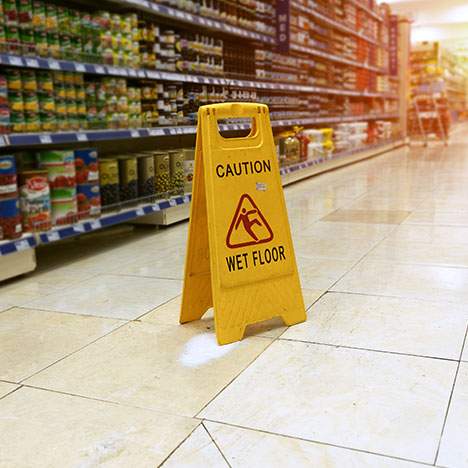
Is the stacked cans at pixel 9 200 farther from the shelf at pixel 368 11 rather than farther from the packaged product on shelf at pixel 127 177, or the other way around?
the shelf at pixel 368 11

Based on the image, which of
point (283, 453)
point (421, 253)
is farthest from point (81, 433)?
point (421, 253)

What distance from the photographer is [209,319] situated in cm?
241

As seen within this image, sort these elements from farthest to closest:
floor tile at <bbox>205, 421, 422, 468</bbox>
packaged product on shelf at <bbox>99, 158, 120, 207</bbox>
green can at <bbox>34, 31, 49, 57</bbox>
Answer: packaged product on shelf at <bbox>99, 158, 120, 207</bbox> < green can at <bbox>34, 31, 49, 57</bbox> < floor tile at <bbox>205, 421, 422, 468</bbox>

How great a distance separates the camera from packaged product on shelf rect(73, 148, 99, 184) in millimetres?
3506

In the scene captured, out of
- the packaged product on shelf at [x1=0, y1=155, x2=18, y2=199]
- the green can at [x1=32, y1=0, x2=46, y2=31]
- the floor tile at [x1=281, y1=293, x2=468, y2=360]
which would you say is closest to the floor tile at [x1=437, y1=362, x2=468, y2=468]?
the floor tile at [x1=281, y1=293, x2=468, y2=360]

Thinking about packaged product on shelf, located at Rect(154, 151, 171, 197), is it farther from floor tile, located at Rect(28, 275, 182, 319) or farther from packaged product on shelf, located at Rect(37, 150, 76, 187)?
floor tile, located at Rect(28, 275, 182, 319)

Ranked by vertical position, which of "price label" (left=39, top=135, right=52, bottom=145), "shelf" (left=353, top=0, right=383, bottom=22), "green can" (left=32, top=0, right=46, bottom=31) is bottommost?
"price label" (left=39, top=135, right=52, bottom=145)

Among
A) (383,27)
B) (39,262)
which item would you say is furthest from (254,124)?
(383,27)

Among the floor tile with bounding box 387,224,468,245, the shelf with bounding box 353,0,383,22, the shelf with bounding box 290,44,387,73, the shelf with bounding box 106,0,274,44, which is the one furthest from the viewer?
the shelf with bounding box 353,0,383,22

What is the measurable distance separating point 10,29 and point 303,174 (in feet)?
Result: 15.1

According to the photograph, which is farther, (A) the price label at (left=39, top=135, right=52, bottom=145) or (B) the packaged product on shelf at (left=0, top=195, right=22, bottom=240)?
(A) the price label at (left=39, top=135, right=52, bottom=145)

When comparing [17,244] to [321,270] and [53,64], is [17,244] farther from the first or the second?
[321,270]

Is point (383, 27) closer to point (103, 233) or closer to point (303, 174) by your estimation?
point (303, 174)

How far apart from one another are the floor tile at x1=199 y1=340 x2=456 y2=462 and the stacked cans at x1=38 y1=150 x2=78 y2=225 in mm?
1813
